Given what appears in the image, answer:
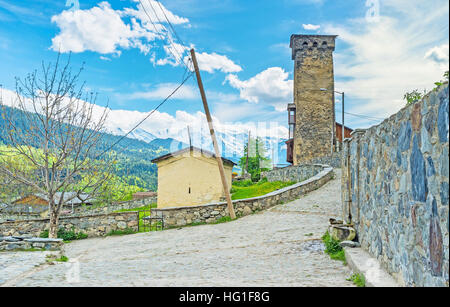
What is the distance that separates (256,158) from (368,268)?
57357 mm

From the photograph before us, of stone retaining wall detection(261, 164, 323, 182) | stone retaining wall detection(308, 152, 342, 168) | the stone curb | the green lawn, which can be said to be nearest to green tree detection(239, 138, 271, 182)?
stone retaining wall detection(308, 152, 342, 168)

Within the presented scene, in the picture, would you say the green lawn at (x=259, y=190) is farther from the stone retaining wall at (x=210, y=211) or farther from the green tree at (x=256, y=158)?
the green tree at (x=256, y=158)

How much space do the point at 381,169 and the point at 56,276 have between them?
190 inches

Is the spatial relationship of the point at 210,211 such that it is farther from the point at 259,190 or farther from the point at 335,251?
the point at 259,190

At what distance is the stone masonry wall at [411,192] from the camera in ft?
8.14

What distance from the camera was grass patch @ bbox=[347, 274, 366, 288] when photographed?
4020mm

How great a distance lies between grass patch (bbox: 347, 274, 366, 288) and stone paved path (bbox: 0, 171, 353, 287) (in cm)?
8

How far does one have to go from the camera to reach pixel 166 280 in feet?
15.6

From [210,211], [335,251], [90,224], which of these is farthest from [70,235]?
[335,251]

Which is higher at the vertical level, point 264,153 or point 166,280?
point 264,153

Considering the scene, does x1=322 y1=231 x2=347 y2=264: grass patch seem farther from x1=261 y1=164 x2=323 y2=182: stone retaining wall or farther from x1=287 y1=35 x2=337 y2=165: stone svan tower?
x1=287 y1=35 x2=337 y2=165: stone svan tower

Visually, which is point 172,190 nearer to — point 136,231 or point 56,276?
point 136,231

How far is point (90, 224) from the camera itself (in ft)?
40.6
